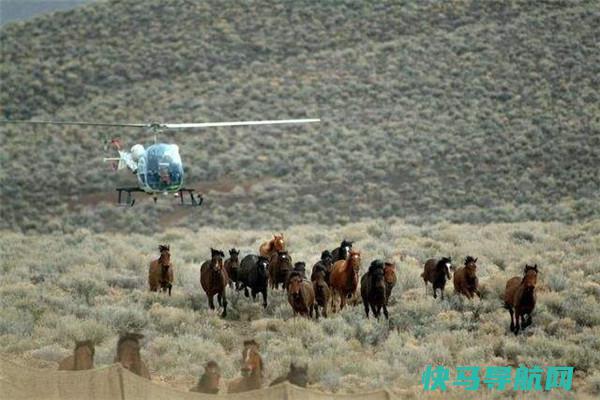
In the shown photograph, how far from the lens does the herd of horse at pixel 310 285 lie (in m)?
11.1

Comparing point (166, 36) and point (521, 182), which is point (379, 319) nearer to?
point (521, 182)

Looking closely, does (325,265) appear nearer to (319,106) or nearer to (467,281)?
(467,281)

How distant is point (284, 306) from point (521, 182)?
81.3 ft

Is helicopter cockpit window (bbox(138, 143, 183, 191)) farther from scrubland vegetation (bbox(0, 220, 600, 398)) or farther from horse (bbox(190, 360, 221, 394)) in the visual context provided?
horse (bbox(190, 360, 221, 394))

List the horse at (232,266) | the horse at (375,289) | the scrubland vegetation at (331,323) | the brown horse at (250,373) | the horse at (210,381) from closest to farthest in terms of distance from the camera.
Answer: the horse at (210,381)
the brown horse at (250,373)
the scrubland vegetation at (331,323)
the horse at (375,289)
the horse at (232,266)

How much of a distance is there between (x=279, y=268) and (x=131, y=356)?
21.1 feet

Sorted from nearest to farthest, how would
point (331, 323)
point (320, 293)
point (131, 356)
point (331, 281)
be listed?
point (131, 356) → point (331, 323) → point (320, 293) → point (331, 281)

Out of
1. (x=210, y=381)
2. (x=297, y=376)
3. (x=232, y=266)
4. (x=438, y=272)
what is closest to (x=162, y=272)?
(x=232, y=266)

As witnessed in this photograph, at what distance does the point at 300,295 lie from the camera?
1452 cm

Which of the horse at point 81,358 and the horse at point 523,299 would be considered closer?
the horse at point 81,358

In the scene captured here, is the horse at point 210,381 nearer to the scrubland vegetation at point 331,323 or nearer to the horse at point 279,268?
the scrubland vegetation at point 331,323

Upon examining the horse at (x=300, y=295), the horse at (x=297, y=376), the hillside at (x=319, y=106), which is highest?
the hillside at (x=319, y=106)

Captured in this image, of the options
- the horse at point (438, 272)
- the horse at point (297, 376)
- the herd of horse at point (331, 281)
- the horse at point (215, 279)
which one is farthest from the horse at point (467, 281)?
the horse at point (297, 376)

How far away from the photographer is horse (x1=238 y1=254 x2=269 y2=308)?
53.3 feet
